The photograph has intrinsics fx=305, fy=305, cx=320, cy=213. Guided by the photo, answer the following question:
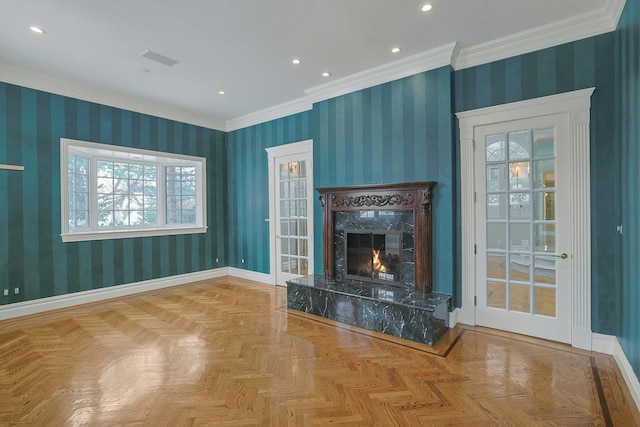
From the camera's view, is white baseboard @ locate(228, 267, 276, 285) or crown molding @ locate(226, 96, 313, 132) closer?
crown molding @ locate(226, 96, 313, 132)

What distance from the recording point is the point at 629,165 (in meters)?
2.36

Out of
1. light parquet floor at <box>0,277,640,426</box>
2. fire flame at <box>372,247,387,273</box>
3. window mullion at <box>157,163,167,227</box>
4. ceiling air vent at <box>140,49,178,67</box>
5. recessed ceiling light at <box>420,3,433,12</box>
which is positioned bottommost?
light parquet floor at <box>0,277,640,426</box>

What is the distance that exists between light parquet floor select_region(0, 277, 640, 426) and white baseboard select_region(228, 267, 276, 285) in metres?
1.82

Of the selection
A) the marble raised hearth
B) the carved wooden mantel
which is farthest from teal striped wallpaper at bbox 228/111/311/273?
the marble raised hearth

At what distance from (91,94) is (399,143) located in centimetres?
449

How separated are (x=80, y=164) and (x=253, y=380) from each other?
427 centimetres

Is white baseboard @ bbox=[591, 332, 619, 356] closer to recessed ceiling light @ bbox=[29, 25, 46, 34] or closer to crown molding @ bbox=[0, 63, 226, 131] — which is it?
recessed ceiling light @ bbox=[29, 25, 46, 34]

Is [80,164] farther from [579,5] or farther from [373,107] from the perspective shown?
[579,5]

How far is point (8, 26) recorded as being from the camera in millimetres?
2938

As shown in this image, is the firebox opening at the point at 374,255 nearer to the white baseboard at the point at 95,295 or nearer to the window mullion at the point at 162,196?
the white baseboard at the point at 95,295

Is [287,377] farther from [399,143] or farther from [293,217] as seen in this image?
[293,217]

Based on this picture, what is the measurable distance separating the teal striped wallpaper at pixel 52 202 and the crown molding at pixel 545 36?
4841 millimetres

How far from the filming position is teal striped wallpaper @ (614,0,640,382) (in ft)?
7.16

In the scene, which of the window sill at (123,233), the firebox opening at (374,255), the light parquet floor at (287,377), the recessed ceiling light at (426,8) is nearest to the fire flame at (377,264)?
the firebox opening at (374,255)
